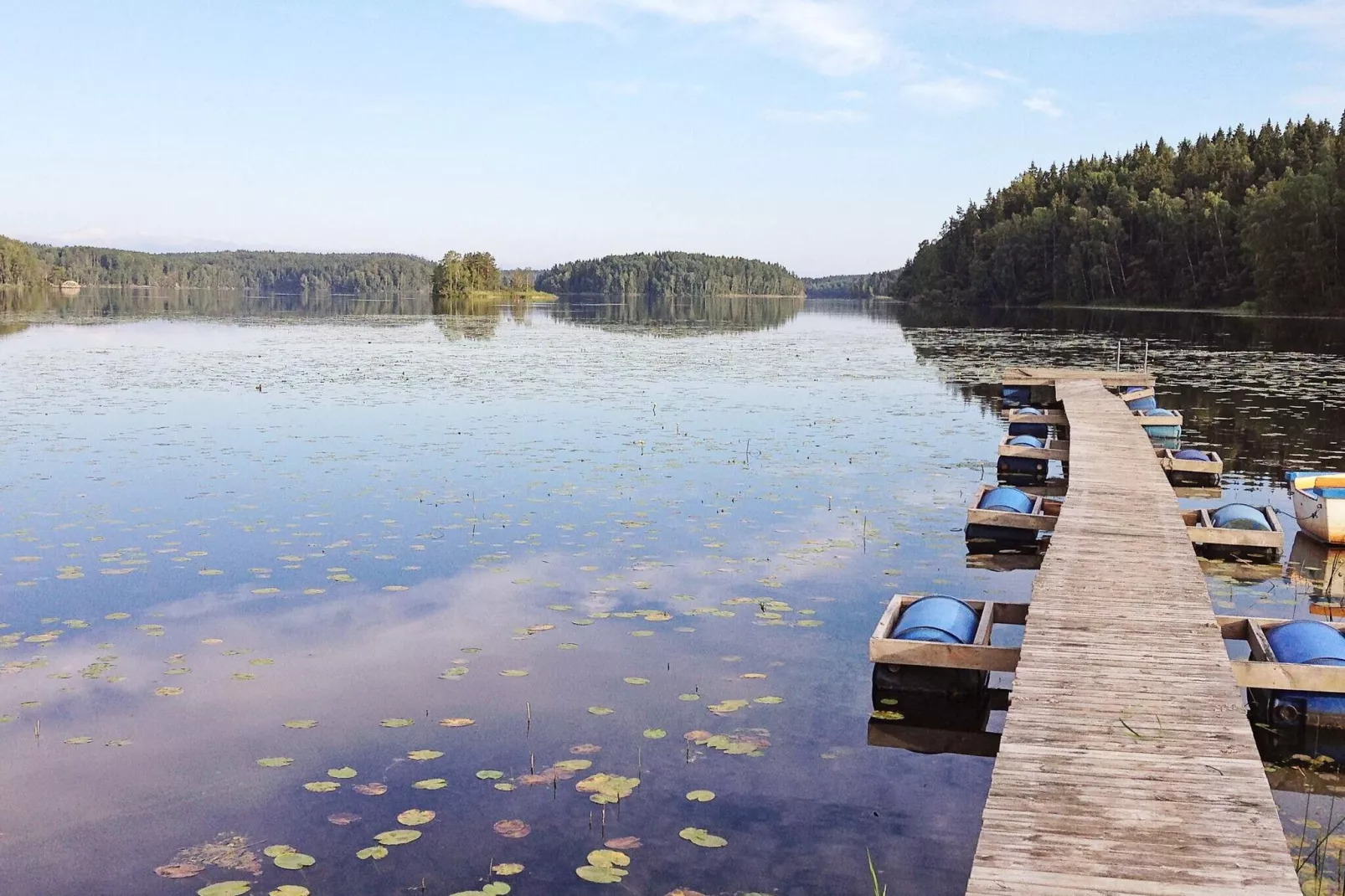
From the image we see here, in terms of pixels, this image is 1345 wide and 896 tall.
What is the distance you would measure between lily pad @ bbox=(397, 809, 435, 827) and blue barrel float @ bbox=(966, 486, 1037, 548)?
9.55 m

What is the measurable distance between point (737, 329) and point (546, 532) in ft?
220

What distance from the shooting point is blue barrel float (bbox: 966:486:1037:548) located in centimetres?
1503

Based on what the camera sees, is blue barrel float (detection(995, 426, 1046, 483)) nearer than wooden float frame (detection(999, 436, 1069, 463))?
No

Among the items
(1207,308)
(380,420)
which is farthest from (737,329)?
(380,420)

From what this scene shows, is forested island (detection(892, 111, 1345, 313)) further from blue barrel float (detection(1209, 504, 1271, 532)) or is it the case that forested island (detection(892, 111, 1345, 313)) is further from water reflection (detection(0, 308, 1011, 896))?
blue barrel float (detection(1209, 504, 1271, 532))

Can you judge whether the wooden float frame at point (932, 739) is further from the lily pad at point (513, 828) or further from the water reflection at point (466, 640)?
the lily pad at point (513, 828)

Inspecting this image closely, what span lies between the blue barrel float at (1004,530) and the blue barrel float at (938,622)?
4.72 m

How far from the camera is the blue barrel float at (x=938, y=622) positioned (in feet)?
31.6

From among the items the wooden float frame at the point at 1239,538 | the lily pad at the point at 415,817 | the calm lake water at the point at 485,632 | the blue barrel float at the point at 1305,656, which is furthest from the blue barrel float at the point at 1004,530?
the lily pad at the point at 415,817

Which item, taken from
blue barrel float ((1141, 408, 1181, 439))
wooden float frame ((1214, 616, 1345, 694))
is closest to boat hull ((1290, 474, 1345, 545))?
blue barrel float ((1141, 408, 1181, 439))

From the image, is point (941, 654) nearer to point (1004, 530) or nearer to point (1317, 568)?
point (1004, 530)

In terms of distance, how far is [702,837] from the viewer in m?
6.85

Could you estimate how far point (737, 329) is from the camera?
80.6 meters

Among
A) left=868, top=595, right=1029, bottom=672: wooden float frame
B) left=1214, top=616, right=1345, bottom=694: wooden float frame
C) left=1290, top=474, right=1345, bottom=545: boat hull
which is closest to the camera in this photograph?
left=1214, top=616, right=1345, bottom=694: wooden float frame
